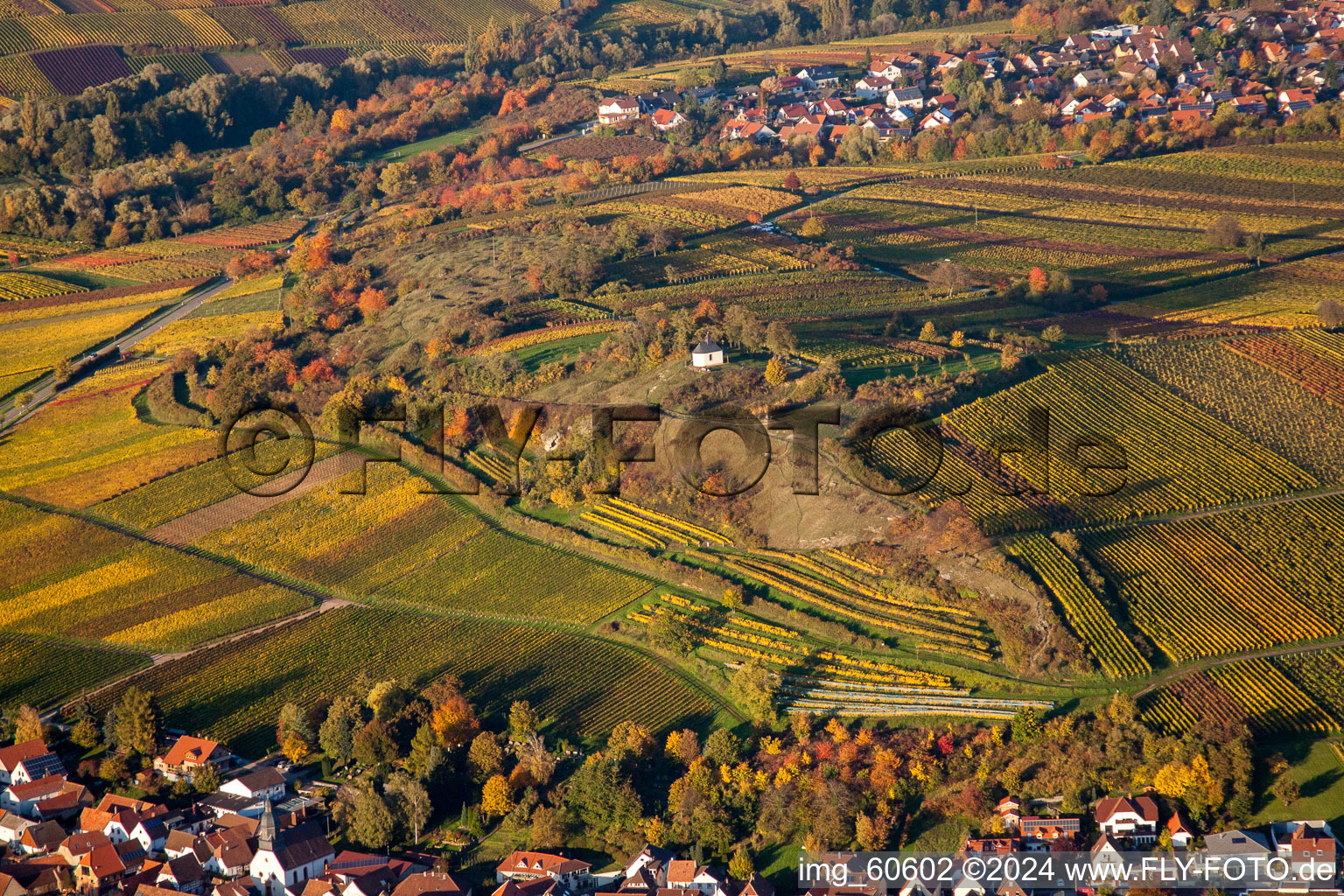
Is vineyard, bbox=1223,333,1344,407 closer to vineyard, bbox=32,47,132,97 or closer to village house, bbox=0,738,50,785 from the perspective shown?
village house, bbox=0,738,50,785

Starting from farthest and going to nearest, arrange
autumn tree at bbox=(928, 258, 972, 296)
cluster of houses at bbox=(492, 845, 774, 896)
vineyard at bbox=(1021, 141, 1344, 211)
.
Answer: vineyard at bbox=(1021, 141, 1344, 211)
autumn tree at bbox=(928, 258, 972, 296)
cluster of houses at bbox=(492, 845, 774, 896)

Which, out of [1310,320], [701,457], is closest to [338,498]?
[701,457]

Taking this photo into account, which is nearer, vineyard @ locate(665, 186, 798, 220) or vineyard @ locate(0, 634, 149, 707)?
vineyard @ locate(0, 634, 149, 707)

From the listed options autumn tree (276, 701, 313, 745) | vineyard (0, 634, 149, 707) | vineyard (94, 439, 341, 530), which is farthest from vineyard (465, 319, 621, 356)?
autumn tree (276, 701, 313, 745)

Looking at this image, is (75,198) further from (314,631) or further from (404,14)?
(314,631)

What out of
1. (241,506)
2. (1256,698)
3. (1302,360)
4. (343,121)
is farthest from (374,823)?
(343,121)

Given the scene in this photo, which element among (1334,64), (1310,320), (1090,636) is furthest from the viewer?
(1334,64)
